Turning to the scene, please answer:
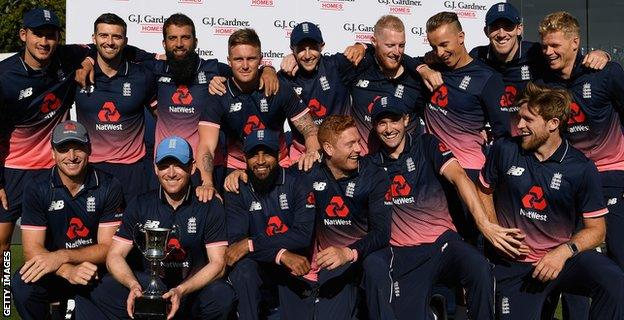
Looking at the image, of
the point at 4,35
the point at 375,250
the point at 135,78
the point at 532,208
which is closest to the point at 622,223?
the point at 532,208

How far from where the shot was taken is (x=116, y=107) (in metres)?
7.54

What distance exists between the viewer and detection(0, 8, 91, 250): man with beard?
Result: 7.32 meters

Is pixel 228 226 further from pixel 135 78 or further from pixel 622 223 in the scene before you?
pixel 622 223

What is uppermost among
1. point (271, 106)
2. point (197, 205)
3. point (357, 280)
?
point (271, 106)

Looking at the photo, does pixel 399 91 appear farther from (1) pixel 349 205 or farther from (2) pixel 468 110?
(1) pixel 349 205

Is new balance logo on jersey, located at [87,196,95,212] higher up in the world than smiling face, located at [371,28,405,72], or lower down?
lower down

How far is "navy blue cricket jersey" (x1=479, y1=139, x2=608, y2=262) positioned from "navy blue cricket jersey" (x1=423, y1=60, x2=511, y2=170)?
697 mm

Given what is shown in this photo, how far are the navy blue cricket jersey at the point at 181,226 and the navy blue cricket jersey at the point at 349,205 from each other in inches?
31.5

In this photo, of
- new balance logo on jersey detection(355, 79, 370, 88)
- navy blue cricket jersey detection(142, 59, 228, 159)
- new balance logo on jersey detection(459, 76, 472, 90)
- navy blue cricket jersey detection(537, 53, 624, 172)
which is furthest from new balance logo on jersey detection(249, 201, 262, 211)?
navy blue cricket jersey detection(537, 53, 624, 172)

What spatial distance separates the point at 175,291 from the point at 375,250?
150 cm

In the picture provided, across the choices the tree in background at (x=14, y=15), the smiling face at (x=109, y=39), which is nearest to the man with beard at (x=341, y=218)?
the smiling face at (x=109, y=39)

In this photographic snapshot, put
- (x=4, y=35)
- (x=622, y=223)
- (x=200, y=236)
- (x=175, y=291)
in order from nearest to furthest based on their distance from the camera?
(x=175, y=291) < (x=200, y=236) < (x=622, y=223) < (x=4, y=35)

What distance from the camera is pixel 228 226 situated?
692 cm

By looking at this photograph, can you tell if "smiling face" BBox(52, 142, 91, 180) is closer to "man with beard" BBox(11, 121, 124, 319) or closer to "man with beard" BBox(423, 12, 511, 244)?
"man with beard" BBox(11, 121, 124, 319)
